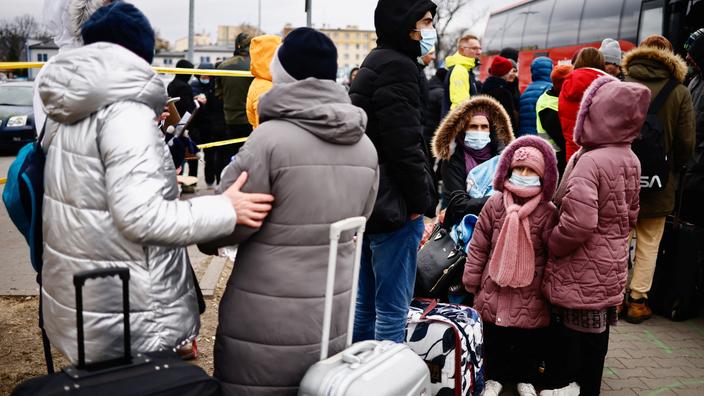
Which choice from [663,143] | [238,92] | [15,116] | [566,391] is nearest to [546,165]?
[566,391]

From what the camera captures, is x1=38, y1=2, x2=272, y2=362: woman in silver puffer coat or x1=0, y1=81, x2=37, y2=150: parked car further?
x1=0, y1=81, x2=37, y2=150: parked car

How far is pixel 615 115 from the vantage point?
4082mm

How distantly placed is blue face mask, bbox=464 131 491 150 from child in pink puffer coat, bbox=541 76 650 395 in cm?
131

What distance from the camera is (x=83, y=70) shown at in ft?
7.28

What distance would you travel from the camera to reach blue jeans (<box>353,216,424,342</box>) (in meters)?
3.61

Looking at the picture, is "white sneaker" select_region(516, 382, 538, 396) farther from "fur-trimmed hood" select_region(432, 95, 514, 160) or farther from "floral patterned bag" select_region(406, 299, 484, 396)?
"fur-trimmed hood" select_region(432, 95, 514, 160)

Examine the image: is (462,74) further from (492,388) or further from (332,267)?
(332,267)

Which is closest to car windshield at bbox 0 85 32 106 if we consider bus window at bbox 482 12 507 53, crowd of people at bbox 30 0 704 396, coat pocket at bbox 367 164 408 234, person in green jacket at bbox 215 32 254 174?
person in green jacket at bbox 215 32 254 174

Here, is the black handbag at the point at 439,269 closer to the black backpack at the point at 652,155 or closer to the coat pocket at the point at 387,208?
the coat pocket at the point at 387,208

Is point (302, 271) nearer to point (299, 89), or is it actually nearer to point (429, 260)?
point (299, 89)

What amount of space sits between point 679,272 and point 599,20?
925 centimetres

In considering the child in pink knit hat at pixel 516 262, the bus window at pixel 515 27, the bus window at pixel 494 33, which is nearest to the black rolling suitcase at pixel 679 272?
the child in pink knit hat at pixel 516 262

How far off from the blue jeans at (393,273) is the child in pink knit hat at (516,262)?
686mm

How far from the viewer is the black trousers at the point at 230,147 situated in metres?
8.66
